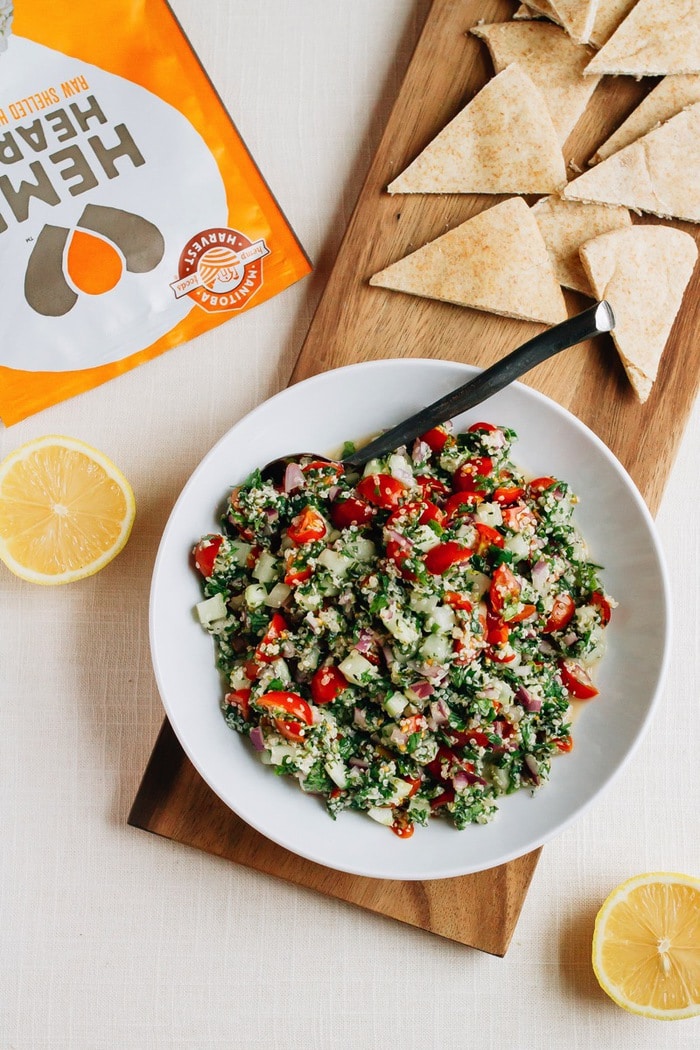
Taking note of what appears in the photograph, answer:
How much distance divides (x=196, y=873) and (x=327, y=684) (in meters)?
1.03

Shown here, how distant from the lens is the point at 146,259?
2906 mm

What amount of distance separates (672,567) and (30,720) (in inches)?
90.4

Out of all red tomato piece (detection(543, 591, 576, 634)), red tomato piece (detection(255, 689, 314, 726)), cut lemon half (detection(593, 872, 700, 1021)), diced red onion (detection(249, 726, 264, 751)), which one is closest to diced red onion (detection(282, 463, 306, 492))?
red tomato piece (detection(255, 689, 314, 726))

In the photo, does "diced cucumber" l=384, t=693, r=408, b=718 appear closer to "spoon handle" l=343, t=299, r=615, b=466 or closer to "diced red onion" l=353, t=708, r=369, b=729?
"diced red onion" l=353, t=708, r=369, b=729

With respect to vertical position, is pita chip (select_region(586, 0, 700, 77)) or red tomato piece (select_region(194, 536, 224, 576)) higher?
pita chip (select_region(586, 0, 700, 77))

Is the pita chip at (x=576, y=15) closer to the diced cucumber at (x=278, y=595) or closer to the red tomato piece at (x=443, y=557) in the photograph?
the red tomato piece at (x=443, y=557)

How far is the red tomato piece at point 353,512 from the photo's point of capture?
2328mm

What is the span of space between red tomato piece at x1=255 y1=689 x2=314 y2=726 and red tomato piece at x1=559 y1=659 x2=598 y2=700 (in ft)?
2.56

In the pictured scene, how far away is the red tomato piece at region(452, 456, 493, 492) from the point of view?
239 centimetres

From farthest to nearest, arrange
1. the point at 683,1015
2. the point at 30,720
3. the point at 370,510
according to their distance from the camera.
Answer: the point at 30,720 < the point at 683,1015 < the point at 370,510

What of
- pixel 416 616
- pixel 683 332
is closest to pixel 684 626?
pixel 683 332

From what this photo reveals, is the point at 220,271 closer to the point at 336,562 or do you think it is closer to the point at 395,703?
the point at 336,562

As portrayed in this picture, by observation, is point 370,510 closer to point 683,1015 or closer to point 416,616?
point 416,616

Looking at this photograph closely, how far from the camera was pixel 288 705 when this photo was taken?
2.24m
